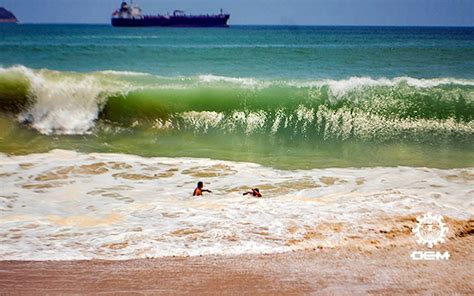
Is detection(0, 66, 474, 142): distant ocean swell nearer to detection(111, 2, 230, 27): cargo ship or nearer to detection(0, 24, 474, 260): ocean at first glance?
detection(0, 24, 474, 260): ocean

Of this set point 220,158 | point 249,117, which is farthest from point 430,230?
point 249,117

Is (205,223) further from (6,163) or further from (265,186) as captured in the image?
(6,163)

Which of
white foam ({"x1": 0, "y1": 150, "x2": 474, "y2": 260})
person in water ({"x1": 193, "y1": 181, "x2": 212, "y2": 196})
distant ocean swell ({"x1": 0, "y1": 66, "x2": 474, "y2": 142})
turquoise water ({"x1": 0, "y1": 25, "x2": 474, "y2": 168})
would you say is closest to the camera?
white foam ({"x1": 0, "y1": 150, "x2": 474, "y2": 260})

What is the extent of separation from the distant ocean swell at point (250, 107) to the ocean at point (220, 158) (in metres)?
0.05

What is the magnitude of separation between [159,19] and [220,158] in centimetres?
5039

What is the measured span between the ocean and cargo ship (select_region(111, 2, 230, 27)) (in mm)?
36310

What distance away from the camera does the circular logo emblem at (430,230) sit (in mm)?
4957

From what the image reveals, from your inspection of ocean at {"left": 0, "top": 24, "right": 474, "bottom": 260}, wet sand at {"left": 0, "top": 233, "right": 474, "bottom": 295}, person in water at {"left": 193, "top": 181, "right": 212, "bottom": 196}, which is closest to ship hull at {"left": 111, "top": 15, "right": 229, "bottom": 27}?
ocean at {"left": 0, "top": 24, "right": 474, "bottom": 260}

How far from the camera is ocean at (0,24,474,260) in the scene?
524cm

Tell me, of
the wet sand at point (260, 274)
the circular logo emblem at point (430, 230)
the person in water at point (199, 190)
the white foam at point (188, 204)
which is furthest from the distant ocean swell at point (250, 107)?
the wet sand at point (260, 274)

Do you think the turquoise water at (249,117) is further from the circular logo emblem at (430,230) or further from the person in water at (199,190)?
the circular logo emblem at (430,230)

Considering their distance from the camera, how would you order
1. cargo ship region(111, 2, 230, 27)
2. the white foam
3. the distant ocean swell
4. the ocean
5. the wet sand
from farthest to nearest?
cargo ship region(111, 2, 230, 27)
the distant ocean swell
the ocean
the white foam
the wet sand

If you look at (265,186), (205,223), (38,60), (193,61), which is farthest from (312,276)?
(38,60)

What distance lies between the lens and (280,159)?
347 inches
